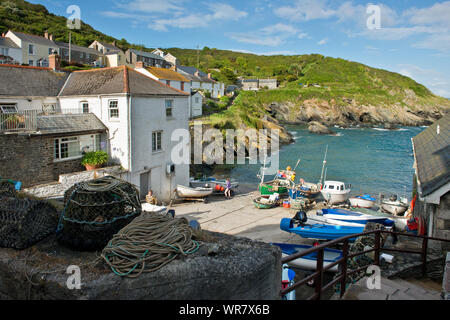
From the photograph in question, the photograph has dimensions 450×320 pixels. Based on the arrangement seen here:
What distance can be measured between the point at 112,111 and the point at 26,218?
18057 millimetres

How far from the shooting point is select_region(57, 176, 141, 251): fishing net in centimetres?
450

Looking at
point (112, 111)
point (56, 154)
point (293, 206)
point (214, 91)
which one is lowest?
point (293, 206)

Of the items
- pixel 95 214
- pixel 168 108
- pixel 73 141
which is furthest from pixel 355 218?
pixel 73 141

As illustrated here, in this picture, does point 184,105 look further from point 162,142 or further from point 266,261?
point 266,261

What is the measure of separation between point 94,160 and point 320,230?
46.0ft

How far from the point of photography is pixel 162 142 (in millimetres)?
24203

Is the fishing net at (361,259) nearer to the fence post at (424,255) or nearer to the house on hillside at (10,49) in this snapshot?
the fence post at (424,255)

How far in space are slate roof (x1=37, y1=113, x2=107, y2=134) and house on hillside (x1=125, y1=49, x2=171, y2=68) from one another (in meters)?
53.2

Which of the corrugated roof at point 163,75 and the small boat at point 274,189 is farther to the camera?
the corrugated roof at point 163,75

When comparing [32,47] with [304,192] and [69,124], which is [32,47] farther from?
[304,192]

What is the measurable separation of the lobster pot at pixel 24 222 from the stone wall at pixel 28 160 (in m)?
14.3

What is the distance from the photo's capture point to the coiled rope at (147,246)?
3.45 meters

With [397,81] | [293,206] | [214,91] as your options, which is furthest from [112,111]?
[397,81]

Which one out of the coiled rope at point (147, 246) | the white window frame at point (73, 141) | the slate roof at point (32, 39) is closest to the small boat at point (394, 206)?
the white window frame at point (73, 141)
